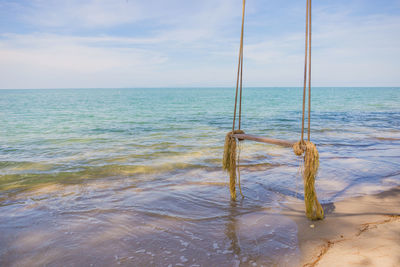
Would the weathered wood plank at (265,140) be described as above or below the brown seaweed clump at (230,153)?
above

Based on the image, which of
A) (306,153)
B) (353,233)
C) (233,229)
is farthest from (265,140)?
(353,233)

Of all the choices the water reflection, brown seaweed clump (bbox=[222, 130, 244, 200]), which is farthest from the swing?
the water reflection

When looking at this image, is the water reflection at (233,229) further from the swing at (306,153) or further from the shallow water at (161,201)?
the swing at (306,153)

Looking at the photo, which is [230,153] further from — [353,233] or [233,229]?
[353,233]

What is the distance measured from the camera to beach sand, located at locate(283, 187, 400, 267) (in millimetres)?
2895

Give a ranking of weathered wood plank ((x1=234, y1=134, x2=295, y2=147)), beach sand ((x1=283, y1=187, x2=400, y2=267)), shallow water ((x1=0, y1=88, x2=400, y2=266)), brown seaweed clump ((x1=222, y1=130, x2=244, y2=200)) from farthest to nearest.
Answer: brown seaweed clump ((x1=222, y1=130, x2=244, y2=200)) < weathered wood plank ((x1=234, y1=134, x2=295, y2=147)) < shallow water ((x1=0, y1=88, x2=400, y2=266)) < beach sand ((x1=283, y1=187, x2=400, y2=267))

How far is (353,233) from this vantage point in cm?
348

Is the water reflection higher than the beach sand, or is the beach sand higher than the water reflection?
the beach sand

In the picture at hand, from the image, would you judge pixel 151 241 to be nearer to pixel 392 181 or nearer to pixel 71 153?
pixel 392 181

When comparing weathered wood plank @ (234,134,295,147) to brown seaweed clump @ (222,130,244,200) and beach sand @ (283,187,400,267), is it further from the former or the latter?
beach sand @ (283,187,400,267)

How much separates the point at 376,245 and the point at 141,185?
15.2 feet

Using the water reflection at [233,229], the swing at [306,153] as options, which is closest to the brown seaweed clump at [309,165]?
the swing at [306,153]

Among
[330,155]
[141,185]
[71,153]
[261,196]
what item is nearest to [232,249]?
[261,196]

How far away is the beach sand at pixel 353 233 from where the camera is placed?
2.89m
